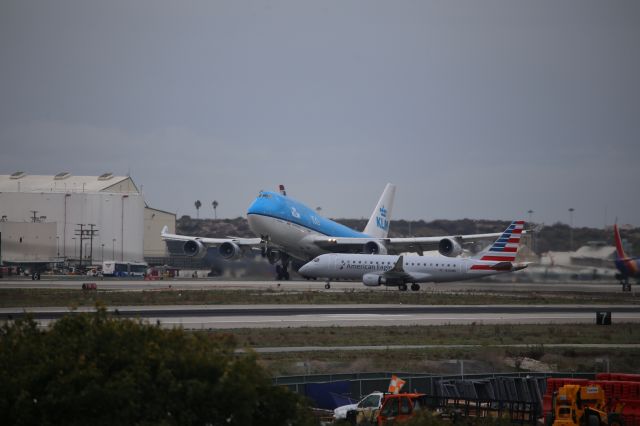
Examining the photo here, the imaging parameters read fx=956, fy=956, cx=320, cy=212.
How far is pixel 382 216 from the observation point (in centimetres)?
10631

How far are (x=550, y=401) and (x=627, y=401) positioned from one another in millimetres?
2041

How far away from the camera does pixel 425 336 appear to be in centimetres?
4194

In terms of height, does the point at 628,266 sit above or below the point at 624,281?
above

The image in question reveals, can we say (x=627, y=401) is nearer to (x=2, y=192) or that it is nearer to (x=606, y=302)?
(x=606, y=302)

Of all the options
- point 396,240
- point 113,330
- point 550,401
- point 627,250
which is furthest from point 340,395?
point 396,240

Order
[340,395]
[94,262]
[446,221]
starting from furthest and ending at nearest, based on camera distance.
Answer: [446,221] → [94,262] → [340,395]

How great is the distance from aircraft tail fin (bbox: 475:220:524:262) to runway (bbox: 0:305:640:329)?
512 inches

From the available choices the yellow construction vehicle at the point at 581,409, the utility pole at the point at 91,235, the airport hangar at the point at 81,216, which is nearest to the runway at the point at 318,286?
the utility pole at the point at 91,235

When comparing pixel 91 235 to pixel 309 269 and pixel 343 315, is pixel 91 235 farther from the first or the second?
pixel 343 315

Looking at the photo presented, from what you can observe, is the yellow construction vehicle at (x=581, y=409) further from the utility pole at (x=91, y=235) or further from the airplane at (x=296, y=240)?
the utility pole at (x=91, y=235)

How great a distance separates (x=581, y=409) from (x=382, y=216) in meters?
82.3

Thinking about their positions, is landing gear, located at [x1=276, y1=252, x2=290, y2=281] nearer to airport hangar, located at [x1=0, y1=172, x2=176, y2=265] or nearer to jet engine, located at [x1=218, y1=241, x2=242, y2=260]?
jet engine, located at [x1=218, y1=241, x2=242, y2=260]

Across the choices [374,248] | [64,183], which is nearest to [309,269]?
[374,248]

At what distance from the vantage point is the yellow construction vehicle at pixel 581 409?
78.2ft
